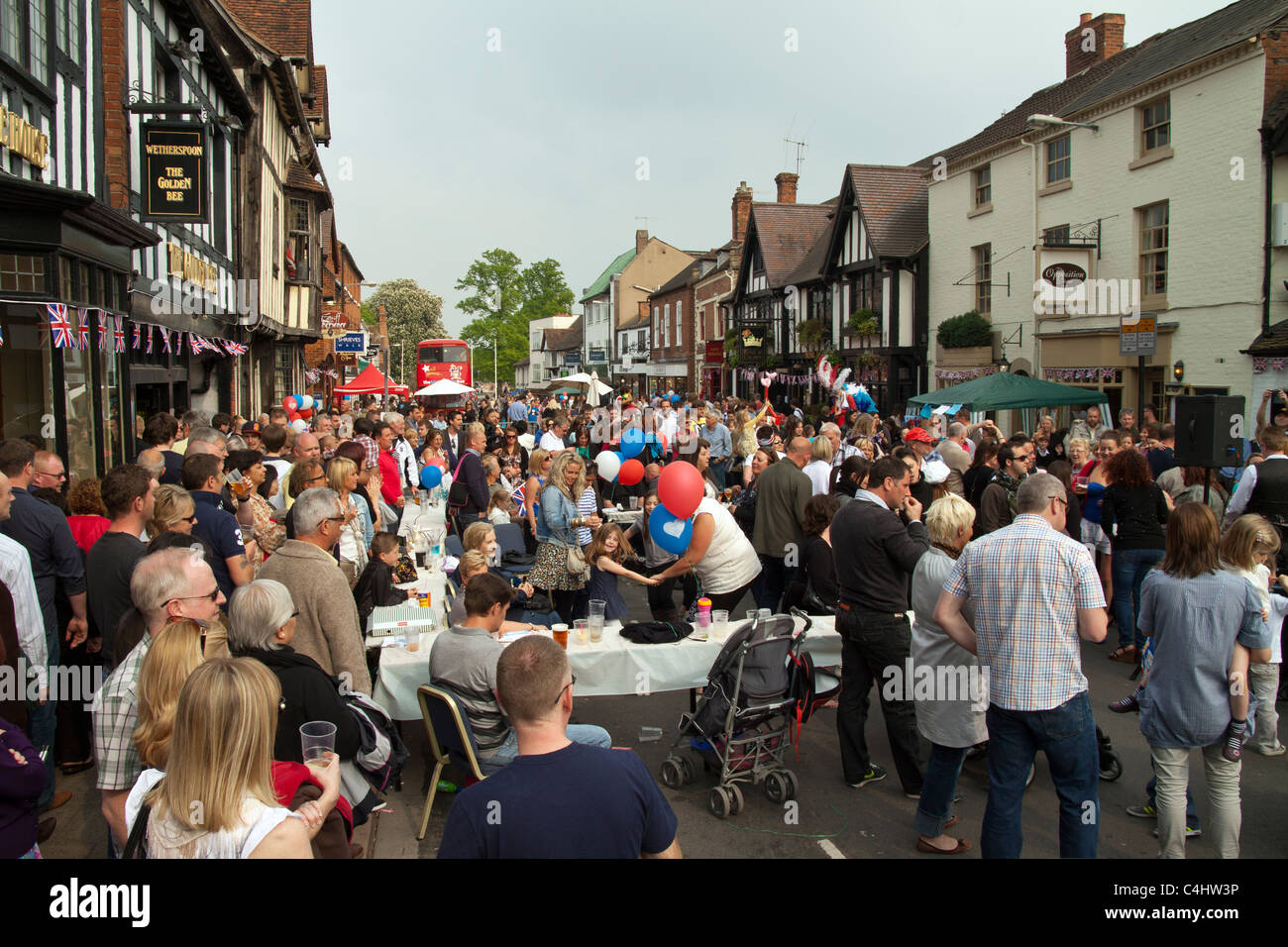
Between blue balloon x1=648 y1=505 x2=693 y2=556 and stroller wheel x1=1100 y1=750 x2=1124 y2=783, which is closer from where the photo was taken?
stroller wheel x1=1100 y1=750 x2=1124 y2=783

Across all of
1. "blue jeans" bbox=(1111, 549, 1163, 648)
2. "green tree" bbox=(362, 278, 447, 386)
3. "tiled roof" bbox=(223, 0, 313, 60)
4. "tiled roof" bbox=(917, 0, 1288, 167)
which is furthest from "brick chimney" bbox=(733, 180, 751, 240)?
"green tree" bbox=(362, 278, 447, 386)

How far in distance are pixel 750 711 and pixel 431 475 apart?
7561 millimetres

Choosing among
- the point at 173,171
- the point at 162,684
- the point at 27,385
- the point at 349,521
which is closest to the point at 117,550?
the point at 349,521

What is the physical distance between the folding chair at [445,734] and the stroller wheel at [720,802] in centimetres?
133

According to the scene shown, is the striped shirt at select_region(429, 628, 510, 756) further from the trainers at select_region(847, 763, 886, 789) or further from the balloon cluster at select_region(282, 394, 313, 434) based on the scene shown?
the balloon cluster at select_region(282, 394, 313, 434)

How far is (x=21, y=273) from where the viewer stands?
8.09 metres

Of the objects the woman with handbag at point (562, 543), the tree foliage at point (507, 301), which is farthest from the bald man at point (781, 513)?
the tree foliage at point (507, 301)

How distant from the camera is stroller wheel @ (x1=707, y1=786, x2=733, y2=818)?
4.97m

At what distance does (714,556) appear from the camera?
6.54 m

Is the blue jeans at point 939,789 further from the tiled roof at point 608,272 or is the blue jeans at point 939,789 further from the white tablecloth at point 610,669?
the tiled roof at point 608,272

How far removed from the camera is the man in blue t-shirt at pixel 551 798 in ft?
7.19

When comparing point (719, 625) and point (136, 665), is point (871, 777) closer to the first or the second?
point (719, 625)

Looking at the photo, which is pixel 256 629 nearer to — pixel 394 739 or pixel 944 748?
pixel 394 739

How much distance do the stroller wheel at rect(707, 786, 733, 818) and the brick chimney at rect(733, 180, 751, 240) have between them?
41.1 meters
